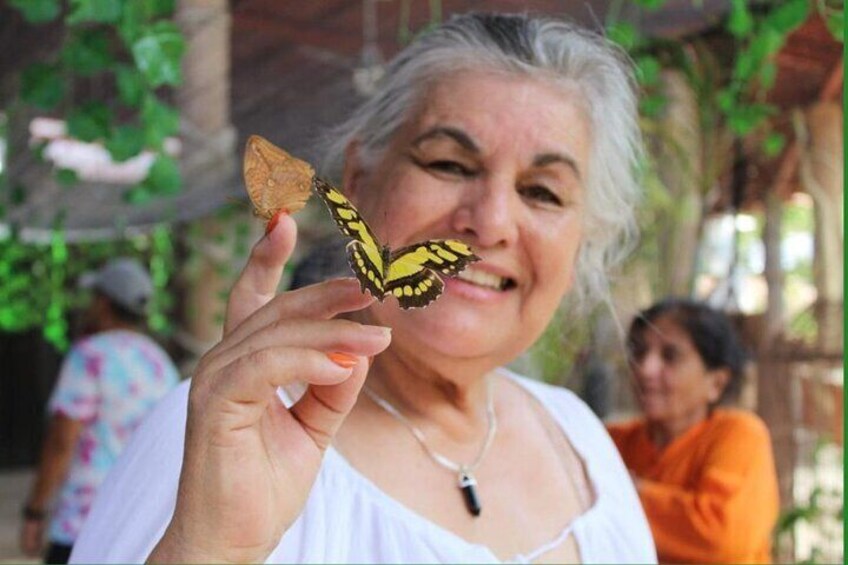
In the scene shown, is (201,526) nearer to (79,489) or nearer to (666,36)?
(79,489)

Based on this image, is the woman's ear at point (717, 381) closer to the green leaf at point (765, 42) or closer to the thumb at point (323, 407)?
the green leaf at point (765, 42)

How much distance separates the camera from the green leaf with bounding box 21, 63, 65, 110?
2.33 metres

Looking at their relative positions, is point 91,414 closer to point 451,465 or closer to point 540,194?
point 451,465

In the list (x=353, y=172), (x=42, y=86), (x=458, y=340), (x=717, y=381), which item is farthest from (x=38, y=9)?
(x=717, y=381)

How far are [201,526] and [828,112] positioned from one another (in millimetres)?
4928

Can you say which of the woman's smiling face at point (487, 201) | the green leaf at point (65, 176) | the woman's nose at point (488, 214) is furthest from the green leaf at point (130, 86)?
the woman's nose at point (488, 214)

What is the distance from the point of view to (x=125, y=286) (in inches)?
155

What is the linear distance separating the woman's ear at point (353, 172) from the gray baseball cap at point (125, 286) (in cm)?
264

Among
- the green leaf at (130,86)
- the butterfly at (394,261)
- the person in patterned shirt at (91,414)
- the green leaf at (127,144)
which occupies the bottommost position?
the person in patterned shirt at (91,414)

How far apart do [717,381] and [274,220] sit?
2.86 metres

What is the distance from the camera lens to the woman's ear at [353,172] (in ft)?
5.04

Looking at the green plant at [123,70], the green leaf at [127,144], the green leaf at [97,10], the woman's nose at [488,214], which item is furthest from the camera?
the green leaf at [127,144]

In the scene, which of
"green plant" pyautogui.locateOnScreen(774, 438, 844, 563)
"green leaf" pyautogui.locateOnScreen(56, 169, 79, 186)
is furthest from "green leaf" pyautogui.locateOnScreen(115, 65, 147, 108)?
"green plant" pyautogui.locateOnScreen(774, 438, 844, 563)

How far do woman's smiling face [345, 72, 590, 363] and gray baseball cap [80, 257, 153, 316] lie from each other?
2.77 m
